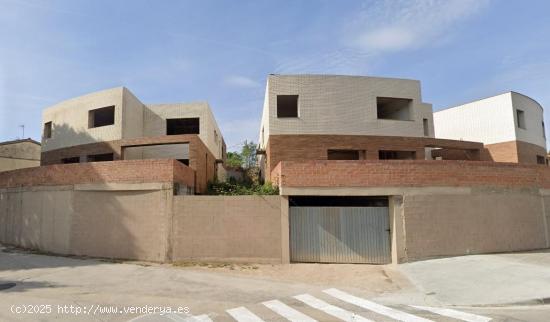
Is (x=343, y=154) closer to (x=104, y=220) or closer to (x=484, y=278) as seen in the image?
(x=484, y=278)

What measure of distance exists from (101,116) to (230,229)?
16528mm

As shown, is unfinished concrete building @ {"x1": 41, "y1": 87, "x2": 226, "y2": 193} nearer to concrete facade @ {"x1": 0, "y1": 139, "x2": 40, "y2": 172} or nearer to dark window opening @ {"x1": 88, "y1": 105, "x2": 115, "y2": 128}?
dark window opening @ {"x1": 88, "y1": 105, "x2": 115, "y2": 128}

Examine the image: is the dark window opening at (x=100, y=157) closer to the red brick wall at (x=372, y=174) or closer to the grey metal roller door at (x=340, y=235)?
the red brick wall at (x=372, y=174)

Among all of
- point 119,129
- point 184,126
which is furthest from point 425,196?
point 184,126

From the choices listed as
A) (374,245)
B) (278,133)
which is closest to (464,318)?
(374,245)

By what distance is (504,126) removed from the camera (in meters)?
23.0

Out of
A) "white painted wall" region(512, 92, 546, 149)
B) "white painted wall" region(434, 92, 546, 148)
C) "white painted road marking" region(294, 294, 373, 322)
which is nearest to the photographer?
"white painted road marking" region(294, 294, 373, 322)

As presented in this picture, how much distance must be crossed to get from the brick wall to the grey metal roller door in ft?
17.2

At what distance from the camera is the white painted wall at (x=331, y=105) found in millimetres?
17812

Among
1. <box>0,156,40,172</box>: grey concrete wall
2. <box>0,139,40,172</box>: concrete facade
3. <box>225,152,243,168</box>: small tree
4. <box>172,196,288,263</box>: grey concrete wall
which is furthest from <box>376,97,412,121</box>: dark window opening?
<box>0,156,40,172</box>: grey concrete wall

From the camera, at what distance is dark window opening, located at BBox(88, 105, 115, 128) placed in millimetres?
22127

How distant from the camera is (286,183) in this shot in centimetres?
1255

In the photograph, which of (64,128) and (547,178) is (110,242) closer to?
(64,128)

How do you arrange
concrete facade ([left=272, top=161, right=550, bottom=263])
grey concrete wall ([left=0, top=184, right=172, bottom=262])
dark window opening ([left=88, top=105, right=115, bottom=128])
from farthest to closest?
dark window opening ([left=88, top=105, right=115, bottom=128])
grey concrete wall ([left=0, top=184, right=172, bottom=262])
concrete facade ([left=272, top=161, right=550, bottom=263])
